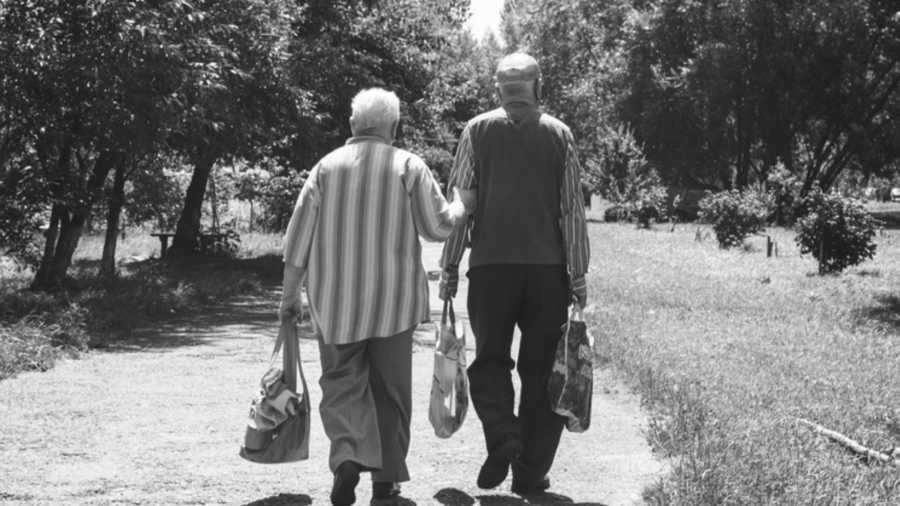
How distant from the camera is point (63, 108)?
46.4ft

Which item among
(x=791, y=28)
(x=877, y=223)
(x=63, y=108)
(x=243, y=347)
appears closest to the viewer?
(x=243, y=347)

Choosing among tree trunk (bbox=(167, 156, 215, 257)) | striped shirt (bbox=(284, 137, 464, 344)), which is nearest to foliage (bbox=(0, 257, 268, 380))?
tree trunk (bbox=(167, 156, 215, 257))

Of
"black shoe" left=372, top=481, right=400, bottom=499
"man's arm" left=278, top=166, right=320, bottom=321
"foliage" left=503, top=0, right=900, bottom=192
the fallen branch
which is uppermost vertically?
"foliage" left=503, top=0, right=900, bottom=192

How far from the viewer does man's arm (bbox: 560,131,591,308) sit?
18.8ft

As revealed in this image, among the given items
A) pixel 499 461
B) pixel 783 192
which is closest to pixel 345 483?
pixel 499 461

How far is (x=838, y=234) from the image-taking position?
2234 cm

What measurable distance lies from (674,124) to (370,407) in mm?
44109

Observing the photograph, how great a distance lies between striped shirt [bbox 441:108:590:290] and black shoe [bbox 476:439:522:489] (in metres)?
0.77

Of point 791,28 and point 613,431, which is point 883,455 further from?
point 791,28

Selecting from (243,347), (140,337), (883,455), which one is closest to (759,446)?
(883,455)

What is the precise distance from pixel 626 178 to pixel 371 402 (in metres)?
43.2

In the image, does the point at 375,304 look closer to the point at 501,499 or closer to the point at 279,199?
the point at 501,499

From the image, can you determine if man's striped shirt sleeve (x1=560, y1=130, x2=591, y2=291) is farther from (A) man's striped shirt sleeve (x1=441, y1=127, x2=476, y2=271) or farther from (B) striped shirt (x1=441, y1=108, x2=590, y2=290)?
(A) man's striped shirt sleeve (x1=441, y1=127, x2=476, y2=271)

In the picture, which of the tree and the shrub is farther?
the shrub
